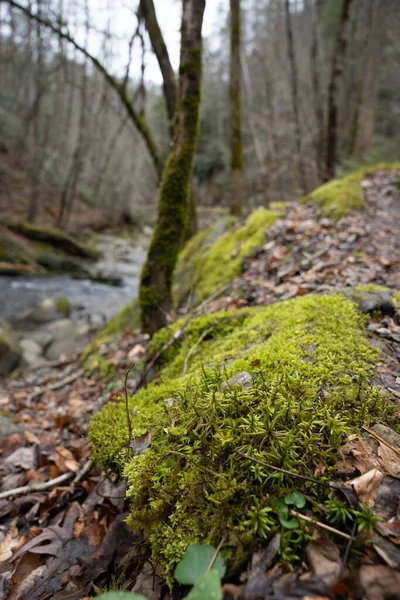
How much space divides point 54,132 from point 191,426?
28.9 m

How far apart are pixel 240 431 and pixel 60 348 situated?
638cm

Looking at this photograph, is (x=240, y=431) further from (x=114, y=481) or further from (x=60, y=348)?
(x=60, y=348)

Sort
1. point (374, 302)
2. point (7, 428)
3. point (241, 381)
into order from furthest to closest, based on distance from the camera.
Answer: point (7, 428)
point (374, 302)
point (241, 381)

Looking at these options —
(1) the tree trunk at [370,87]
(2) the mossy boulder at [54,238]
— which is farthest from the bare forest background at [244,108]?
(2) the mossy boulder at [54,238]

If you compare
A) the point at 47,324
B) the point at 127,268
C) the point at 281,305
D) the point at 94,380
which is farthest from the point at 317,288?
the point at 127,268

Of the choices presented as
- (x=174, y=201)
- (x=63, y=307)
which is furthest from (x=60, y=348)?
(x=174, y=201)

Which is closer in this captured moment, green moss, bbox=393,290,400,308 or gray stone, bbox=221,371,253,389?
gray stone, bbox=221,371,253,389

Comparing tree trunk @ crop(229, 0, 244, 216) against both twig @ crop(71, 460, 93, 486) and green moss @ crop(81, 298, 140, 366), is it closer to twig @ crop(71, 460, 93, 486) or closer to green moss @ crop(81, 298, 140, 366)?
green moss @ crop(81, 298, 140, 366)

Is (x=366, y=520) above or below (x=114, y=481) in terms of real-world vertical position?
above

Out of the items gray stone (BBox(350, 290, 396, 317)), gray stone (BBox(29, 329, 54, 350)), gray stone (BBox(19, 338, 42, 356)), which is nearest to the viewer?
gray stone (BBox(350, 290, 396, 317))

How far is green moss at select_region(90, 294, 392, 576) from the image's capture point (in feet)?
3.78

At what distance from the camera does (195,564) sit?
1032mm

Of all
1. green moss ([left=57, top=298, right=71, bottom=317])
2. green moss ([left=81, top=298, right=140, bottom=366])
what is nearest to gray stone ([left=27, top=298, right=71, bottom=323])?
green moss ([left=57, top=298, right=71, bottom=317])

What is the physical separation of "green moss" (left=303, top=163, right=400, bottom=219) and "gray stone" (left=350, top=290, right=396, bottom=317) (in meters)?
2.65
